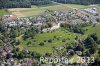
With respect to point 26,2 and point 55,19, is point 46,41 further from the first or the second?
point 26,2

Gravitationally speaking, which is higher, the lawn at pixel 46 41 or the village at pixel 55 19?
the village at pixel 55 19

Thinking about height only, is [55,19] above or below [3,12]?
below

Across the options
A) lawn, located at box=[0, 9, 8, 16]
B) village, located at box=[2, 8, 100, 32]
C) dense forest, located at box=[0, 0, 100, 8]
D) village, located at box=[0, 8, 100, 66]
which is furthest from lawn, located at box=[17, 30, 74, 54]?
dense forest, located at box=[0, 0, 100, 8]

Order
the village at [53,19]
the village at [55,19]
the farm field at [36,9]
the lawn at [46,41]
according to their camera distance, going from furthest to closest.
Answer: the farm field at [36,9] < the village at [55,19] < the village at [53,19] < the lawn at [46,41]

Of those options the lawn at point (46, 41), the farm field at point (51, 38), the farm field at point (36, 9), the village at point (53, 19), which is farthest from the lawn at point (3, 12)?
the lawn at point (46, 41)

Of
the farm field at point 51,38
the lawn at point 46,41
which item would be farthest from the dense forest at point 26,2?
the lawn at point 46,41

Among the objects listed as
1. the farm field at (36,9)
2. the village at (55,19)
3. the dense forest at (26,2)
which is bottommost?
the village at (55,19)

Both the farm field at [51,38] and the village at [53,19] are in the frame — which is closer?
the farm field at [51,38]

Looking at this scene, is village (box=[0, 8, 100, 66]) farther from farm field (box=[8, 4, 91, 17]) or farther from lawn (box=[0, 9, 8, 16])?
lawn (box=[0, 9, 8, 16])

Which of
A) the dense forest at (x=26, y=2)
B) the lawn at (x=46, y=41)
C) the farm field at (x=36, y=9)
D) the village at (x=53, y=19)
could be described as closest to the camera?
the lawn at (x=46, y=41)

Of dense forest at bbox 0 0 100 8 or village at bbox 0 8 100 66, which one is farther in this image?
dense forest at bbox 0 0 100 8

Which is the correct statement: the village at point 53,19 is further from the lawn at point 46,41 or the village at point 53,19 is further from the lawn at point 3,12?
the lawn at point 3,12

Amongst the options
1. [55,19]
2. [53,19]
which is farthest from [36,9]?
[55,19]
